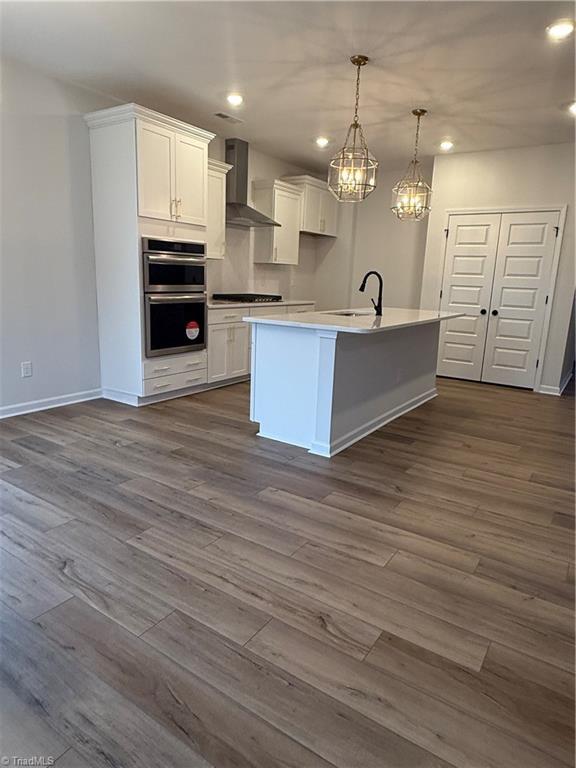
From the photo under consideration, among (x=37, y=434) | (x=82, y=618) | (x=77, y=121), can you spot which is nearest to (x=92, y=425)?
(x=37, y=434)

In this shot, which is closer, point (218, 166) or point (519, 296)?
point (218, 166)

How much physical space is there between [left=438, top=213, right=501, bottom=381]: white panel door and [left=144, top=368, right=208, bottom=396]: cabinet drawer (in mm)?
3306

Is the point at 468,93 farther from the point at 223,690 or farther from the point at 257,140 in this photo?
the point at 223,690

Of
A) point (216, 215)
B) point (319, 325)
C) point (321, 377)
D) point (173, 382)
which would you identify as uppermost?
point (216, 215)

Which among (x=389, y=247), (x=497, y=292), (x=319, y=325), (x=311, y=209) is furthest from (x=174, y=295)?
(x=497, y=292)

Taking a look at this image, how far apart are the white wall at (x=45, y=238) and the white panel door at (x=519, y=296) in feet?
15.0

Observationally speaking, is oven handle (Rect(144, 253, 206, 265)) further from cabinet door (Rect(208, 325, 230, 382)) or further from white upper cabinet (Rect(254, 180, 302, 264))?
white upper cabinet (Rect(254, 180, 302, 264))

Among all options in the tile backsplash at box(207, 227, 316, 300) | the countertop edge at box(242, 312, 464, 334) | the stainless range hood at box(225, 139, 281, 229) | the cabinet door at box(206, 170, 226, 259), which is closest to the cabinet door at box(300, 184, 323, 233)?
the tile backsplash at box(207, 227, 316, 300)

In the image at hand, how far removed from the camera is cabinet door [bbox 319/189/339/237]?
269 inches

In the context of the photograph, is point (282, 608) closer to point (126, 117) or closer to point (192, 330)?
point (192, 330)

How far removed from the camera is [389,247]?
22.4 ft

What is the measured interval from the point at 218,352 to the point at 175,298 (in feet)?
2.80

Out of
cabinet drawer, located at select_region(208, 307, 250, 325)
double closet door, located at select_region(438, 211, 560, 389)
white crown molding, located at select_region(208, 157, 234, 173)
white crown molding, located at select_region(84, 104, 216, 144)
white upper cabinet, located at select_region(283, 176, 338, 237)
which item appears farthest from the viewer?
white upper cabinet, located at select_region(283, 176, 338, 237)

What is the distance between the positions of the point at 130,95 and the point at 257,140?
1.69 m
